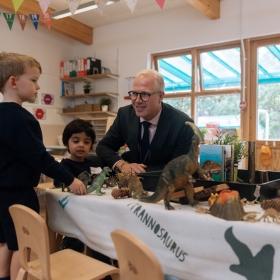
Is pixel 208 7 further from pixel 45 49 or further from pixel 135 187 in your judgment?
pixel 135 187

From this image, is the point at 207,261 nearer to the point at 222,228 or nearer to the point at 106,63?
the point at 222,228

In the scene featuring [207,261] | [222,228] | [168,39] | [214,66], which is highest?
[168,39]

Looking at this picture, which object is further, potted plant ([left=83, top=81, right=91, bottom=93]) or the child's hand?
potted plant ([left=83, top=81, right=91, bottom=93])

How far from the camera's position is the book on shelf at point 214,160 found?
1.17 meters

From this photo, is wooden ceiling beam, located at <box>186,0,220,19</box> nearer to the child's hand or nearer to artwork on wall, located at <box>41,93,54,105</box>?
artwork on wall, located at <box>41,93,54,105</box>

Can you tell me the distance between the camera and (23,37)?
16.7 feet

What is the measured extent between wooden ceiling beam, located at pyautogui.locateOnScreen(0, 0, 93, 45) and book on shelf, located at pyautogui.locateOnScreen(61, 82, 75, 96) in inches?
→ 32.0

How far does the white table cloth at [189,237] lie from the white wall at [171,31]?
3620mm

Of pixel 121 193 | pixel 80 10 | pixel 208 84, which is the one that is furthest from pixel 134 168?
pixel 208 84

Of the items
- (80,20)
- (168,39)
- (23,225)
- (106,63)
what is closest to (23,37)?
(80,20)

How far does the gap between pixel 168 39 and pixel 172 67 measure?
1.49 ft

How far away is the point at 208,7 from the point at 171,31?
85 centimetres

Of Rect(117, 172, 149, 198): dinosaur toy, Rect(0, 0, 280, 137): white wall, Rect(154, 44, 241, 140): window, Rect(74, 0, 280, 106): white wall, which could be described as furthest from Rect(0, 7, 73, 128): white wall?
Rect(117, 172, 149, 198): dinosaur toy

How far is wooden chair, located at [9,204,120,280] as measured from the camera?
102 cm
